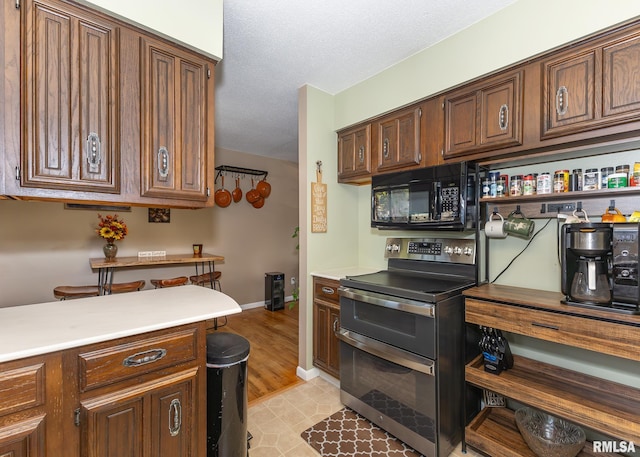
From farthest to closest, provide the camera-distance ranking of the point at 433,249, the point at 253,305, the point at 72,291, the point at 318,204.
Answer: the point at 253,305
the point at 72,291
the point at 318,204
the point at 433,249

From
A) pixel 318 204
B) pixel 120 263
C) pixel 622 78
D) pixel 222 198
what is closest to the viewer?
pixel 622 78

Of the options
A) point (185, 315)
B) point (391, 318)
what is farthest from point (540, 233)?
point (185, 315)

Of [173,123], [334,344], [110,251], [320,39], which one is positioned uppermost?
[320,39]

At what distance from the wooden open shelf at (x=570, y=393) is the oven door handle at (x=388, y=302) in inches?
19.2

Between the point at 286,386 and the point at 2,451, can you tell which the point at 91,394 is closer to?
the point at 2,451

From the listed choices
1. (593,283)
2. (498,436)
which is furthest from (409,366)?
(593,283)

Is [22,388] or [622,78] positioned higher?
[622,78]

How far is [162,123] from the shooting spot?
1563 millimetres

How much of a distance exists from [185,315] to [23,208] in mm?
3171

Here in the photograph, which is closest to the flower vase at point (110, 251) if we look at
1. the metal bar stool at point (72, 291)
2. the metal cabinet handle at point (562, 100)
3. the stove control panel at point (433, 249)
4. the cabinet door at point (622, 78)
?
the metal bar stool at point (72, 291)

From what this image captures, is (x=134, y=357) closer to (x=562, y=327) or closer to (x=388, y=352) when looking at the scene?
(x=388, y=352)

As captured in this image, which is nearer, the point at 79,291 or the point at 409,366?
the point at 409,366

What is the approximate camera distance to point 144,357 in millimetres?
1182

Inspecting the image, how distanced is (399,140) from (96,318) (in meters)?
2.19
